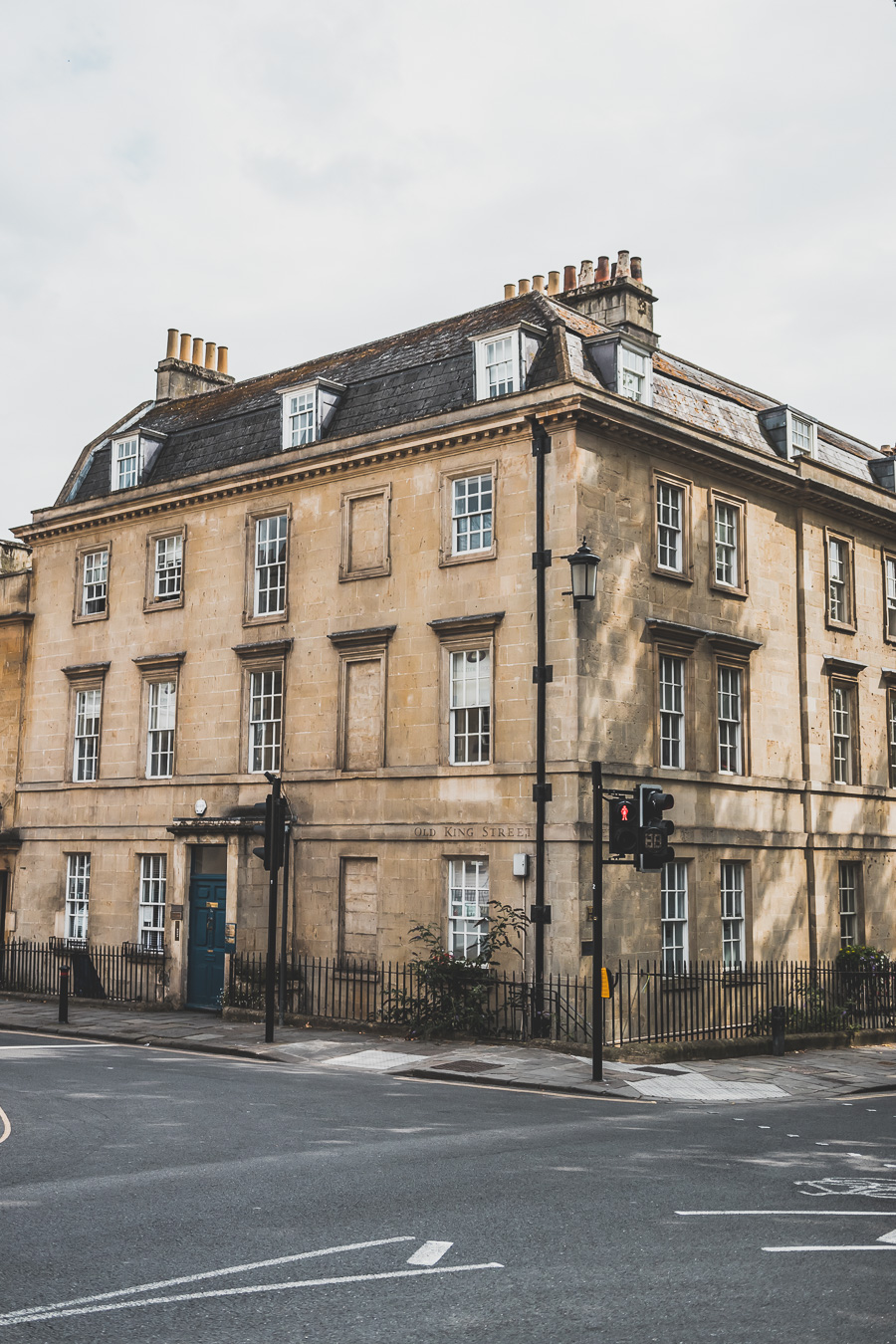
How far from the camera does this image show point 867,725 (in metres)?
27.2

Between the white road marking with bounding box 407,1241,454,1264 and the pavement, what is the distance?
827cm

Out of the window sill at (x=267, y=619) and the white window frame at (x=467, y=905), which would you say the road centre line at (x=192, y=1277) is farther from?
the window sill at (x=267, y=619)

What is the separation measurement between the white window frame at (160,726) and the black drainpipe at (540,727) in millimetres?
9015

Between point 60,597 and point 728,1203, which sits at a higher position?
point 60,597

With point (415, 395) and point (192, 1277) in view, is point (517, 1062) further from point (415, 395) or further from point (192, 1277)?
point (415, 395)

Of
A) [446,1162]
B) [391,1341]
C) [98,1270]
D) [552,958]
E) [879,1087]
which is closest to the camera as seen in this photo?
[391,1341]

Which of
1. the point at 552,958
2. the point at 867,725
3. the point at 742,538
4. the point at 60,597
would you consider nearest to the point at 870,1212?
the point at 552,958

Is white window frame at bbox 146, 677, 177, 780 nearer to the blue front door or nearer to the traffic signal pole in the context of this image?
the blue front door

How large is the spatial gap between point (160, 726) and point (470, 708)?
799 centimetres

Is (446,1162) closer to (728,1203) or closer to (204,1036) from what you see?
(728,1203)

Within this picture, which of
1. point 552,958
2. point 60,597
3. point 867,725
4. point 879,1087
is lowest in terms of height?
point 879,1087

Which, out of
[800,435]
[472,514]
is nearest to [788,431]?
[800,435]

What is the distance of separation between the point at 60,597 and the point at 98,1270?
23760 mm

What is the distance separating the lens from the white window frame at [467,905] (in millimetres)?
21297
